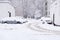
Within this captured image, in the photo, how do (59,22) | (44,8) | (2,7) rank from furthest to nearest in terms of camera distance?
1. (44,8)
2. (2,7)
3. (59,22)

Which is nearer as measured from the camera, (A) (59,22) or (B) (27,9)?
(A) (59,22)

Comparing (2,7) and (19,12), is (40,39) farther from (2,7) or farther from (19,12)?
(19,12)

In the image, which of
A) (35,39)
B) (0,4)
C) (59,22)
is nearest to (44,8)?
(0,4)

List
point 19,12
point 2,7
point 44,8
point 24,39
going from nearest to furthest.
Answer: point 24,39
point 2,7
point 44,8
point 19,12

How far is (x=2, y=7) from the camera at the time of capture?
29.7m

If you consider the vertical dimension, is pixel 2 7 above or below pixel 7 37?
above

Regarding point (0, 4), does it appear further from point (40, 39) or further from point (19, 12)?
point (19, 12)

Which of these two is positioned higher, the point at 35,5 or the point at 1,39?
the point at 35,5

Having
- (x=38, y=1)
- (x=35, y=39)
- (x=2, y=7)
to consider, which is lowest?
(x=35, y=39)

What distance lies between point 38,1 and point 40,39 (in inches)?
2141

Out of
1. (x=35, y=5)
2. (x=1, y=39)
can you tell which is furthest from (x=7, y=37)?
(x=35, y=5)

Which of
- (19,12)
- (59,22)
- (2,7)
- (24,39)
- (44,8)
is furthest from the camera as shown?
(19,12)

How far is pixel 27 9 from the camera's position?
64250mm

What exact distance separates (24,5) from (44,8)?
1246 cm
